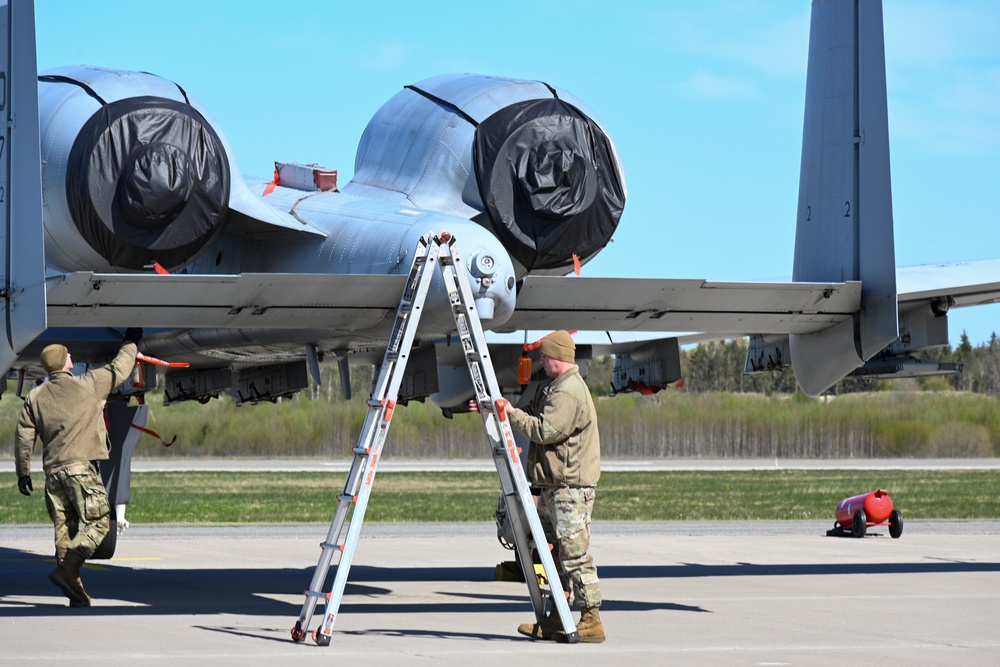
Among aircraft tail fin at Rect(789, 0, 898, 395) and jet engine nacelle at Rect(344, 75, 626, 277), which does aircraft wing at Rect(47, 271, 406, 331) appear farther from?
aircraft tail fin at Rect(789, 0, 898, 395)

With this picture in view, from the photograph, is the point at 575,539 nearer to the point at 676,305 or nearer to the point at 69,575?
the point at 676,305

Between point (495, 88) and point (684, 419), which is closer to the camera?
point (495, 88)

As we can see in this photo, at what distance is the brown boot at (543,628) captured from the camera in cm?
910

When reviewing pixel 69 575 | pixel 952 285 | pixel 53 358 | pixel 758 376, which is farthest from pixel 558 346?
pixel 758 376

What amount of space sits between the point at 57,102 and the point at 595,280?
14.1 ft

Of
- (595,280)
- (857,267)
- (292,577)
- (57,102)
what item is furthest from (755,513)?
(57,102)

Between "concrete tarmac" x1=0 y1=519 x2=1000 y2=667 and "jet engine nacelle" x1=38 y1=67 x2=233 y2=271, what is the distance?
2798 millimetres

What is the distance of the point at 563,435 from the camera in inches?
361

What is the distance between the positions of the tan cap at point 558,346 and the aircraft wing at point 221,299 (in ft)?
3.79

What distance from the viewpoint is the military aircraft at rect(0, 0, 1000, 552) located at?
930 centimetres

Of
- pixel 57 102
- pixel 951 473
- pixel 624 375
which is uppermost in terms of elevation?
pixel 57 102

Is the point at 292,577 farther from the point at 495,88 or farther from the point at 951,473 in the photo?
the point at 951,473

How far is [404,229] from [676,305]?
2.23 meters

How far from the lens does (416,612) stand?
10906 mm
